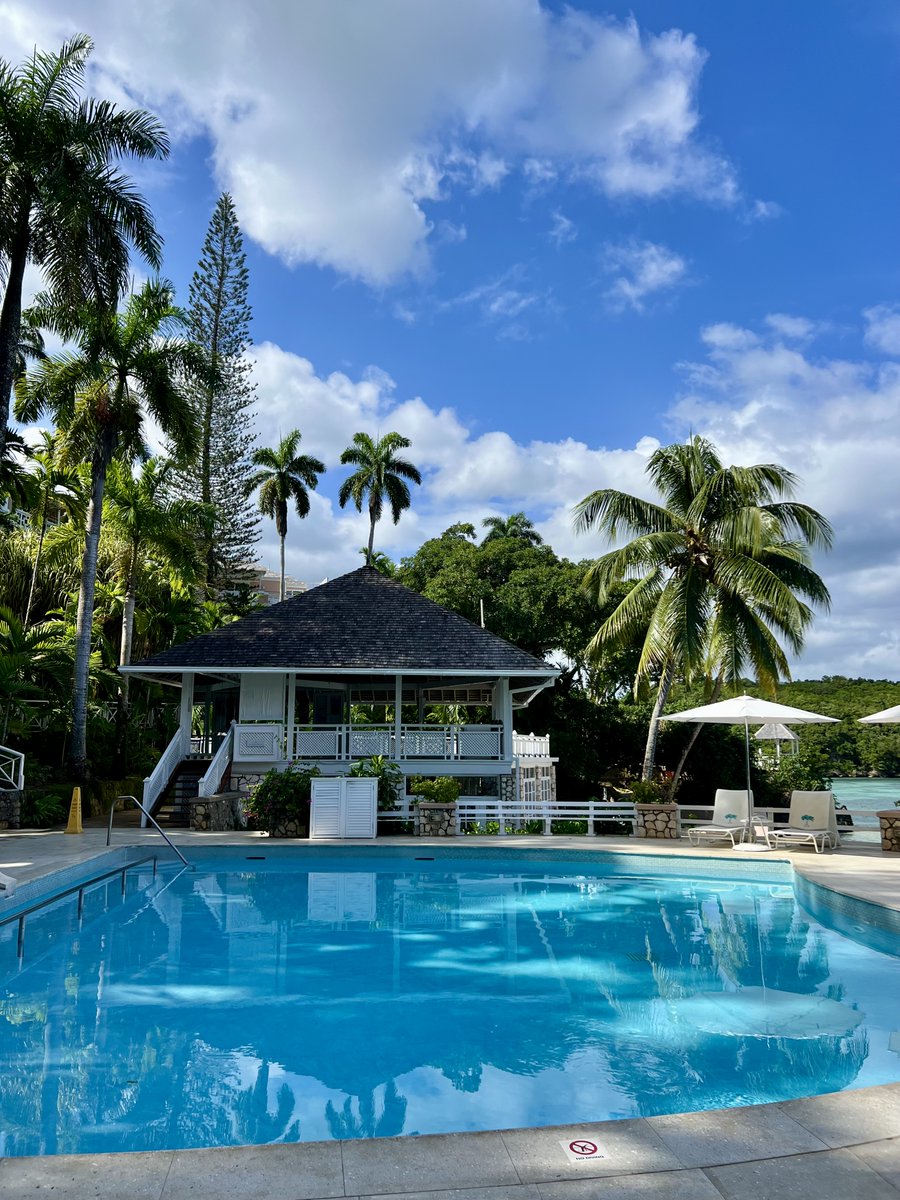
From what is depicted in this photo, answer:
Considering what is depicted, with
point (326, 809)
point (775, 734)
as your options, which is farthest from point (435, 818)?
point (775, 734)

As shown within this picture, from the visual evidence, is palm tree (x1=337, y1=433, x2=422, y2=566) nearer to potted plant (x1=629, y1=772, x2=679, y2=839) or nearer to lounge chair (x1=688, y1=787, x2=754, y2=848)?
potted plant (x1=629, y1=772, x2=679, y2=839)

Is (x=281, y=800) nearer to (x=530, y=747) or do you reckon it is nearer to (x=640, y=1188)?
(x=530, y=747)

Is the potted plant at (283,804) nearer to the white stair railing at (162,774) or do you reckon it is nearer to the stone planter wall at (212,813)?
the stone planter wall at (212,813)

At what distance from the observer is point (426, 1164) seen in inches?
141

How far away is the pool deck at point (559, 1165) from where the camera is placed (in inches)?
131

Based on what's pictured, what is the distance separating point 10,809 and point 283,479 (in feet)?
85.7

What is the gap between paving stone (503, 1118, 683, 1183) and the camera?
3.48 metres

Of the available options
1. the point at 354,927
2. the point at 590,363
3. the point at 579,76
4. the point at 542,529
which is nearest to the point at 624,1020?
the point at 354,927

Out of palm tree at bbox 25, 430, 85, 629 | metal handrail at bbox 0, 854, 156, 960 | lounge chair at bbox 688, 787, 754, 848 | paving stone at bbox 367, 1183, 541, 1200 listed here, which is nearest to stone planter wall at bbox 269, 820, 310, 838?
metal handrail at bbox 0, 854, 156, 960

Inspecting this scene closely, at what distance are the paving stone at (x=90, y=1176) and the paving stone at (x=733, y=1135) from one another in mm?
2229

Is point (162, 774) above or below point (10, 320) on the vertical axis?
below

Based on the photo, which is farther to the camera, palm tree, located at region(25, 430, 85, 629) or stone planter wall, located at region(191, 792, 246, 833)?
palm tree, located at region(25, 430, 85, 629)

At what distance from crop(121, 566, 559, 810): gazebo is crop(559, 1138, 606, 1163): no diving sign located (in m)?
15.3

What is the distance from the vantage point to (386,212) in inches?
589
